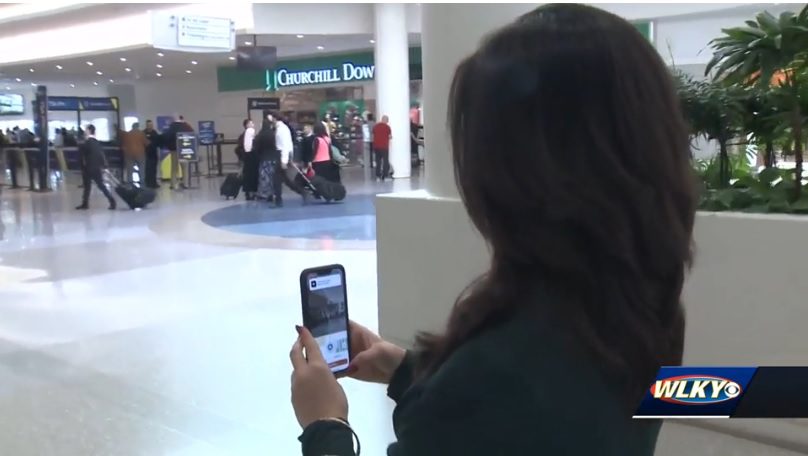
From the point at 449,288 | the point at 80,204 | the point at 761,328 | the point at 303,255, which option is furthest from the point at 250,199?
the point at 761,328

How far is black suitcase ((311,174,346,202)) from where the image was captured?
13.6 m

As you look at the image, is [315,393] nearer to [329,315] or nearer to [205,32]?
[329,315]

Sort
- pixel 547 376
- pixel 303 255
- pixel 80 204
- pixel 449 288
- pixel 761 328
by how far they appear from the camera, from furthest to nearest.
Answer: pixel 80 204
pixel 303 255
pixel 449 288
pixel 761 328
pixel 547 376

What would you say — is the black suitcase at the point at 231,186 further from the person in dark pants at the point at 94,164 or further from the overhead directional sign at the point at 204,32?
the overhead directional sign at the point at 204,32

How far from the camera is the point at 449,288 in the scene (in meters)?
4.62

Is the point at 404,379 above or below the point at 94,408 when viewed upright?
above

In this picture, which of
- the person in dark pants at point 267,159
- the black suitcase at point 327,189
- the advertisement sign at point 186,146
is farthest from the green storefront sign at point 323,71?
the black suitcase at point 327,189

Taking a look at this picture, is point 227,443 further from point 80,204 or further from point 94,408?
point 80,204

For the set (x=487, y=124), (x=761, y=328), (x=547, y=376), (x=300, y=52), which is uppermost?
(x=300, y=52)

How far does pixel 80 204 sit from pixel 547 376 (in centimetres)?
1528

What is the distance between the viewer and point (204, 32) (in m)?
16.3

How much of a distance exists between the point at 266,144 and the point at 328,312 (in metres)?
12.6

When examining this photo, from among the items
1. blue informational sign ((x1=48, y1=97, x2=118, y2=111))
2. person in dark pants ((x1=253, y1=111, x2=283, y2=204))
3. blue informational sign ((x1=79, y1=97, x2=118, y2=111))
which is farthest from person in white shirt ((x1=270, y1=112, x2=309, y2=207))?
blue informational sign ((x1=48, y1=97, x2=118, y2=111))

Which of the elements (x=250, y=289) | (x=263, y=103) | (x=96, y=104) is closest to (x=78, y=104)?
(x=96, y=104)
